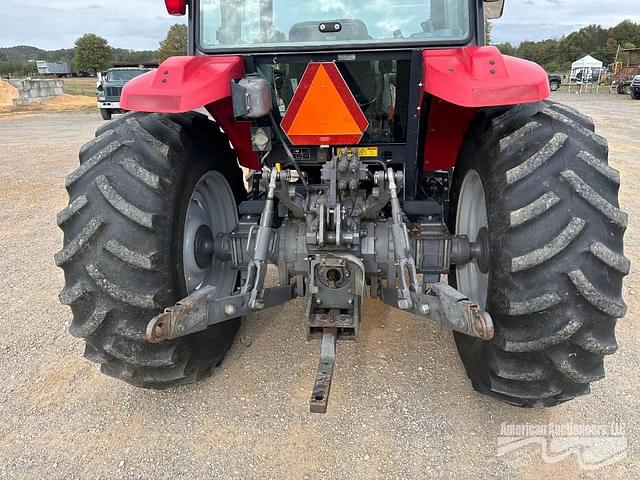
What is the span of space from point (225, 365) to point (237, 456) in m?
0.79

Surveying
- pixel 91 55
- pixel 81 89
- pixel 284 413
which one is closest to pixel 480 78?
pixel 284 413

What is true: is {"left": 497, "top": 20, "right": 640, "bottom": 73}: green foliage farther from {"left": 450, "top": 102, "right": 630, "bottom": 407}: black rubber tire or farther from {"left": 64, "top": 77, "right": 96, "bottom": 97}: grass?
{"left": 450, "top": 102, "right": 630, "bottom": 407}: black rubber tire

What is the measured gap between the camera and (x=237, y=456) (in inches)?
98.0

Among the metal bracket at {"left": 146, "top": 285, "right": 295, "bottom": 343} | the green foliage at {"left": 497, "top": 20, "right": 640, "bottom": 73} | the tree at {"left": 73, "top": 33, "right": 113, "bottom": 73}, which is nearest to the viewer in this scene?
the metal bracket at {"left": 146, "top": 285, "right": 295, "bottom": 343}

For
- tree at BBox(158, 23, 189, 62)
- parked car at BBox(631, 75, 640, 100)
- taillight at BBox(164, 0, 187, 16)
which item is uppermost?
tree at BBox(158, 23, 189, 62)

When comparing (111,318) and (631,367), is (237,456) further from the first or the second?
(631,367)

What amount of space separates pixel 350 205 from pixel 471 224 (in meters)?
0.80

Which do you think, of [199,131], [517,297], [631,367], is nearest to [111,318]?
[199,131]

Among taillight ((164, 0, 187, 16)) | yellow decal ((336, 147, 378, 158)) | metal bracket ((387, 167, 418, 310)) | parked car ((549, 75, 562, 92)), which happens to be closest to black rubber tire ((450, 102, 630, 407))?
metal bracket ((387, 167, 418, 310))

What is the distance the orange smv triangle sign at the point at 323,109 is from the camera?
93.1 inches

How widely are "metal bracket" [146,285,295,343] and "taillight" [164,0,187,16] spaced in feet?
5.55

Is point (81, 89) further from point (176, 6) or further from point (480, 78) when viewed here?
point (480, 78)

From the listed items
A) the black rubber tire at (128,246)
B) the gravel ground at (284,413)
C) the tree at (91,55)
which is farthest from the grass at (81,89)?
the black rubber tire at (128,246)

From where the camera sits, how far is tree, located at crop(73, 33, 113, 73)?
67000mm
